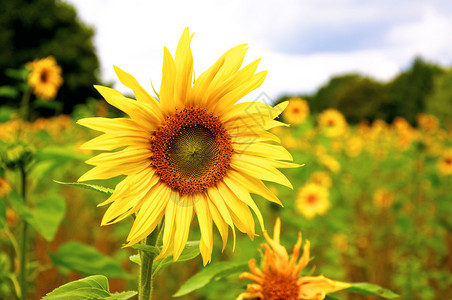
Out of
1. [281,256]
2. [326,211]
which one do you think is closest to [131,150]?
[281,256]

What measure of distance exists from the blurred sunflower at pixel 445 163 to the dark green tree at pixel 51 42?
12412 mm

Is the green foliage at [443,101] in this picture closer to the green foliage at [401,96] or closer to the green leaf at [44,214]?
the green foliage at [401,96]

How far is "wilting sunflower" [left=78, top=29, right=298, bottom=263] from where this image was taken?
676 mm

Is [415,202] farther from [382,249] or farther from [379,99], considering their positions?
[379,99]

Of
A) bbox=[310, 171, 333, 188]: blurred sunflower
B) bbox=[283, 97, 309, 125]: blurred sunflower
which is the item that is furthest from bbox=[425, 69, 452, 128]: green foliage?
bbox=[310, 171, 333, 188]: blurred sunflower

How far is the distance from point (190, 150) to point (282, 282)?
12.7 inches

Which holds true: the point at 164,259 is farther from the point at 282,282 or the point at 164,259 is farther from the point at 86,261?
the point at 86,261

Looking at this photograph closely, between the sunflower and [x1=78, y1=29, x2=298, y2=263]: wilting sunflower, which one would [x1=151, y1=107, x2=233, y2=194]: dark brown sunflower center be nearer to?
[x1=78, y1=29, x2=298, y2=263]: wilting sunflower

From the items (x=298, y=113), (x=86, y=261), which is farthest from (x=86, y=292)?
(x=298, y=113)

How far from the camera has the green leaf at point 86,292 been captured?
0.61 m

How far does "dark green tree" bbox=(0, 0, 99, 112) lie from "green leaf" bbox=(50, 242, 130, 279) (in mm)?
14548

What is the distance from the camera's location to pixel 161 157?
0.81m

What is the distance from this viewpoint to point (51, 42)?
15.6 metres

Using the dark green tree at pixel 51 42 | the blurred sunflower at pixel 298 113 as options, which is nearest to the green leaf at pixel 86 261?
the blurred sunflower at pixel 298 113
